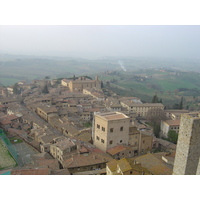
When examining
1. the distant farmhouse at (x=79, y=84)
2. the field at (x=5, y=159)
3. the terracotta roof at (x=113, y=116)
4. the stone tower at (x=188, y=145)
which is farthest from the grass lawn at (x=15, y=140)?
the distant farmhouse at (x=79, y=84)

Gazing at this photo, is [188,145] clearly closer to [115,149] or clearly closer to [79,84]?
[115,149]

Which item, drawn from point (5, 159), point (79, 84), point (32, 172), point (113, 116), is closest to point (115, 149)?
point (113, 116)

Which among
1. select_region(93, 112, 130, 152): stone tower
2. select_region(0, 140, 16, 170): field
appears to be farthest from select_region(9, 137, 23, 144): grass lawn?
select_region(93, 112, 130, 152): stone tower

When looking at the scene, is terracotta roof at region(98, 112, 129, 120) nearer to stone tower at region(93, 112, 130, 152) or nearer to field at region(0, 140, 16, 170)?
stone tower at region(93, 112, 130, 152)

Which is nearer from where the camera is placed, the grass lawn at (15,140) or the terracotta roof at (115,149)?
the terracotta roof at (115,149)

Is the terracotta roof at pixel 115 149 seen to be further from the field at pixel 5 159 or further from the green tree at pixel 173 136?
the green tree at pixel 173 136

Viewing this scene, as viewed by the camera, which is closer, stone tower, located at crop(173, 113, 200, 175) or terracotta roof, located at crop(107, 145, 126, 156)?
stone tower, located at crop(173, 113, 200, 175)

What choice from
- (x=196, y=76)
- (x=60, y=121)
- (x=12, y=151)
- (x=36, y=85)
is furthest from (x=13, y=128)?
(x=196, y=76)
